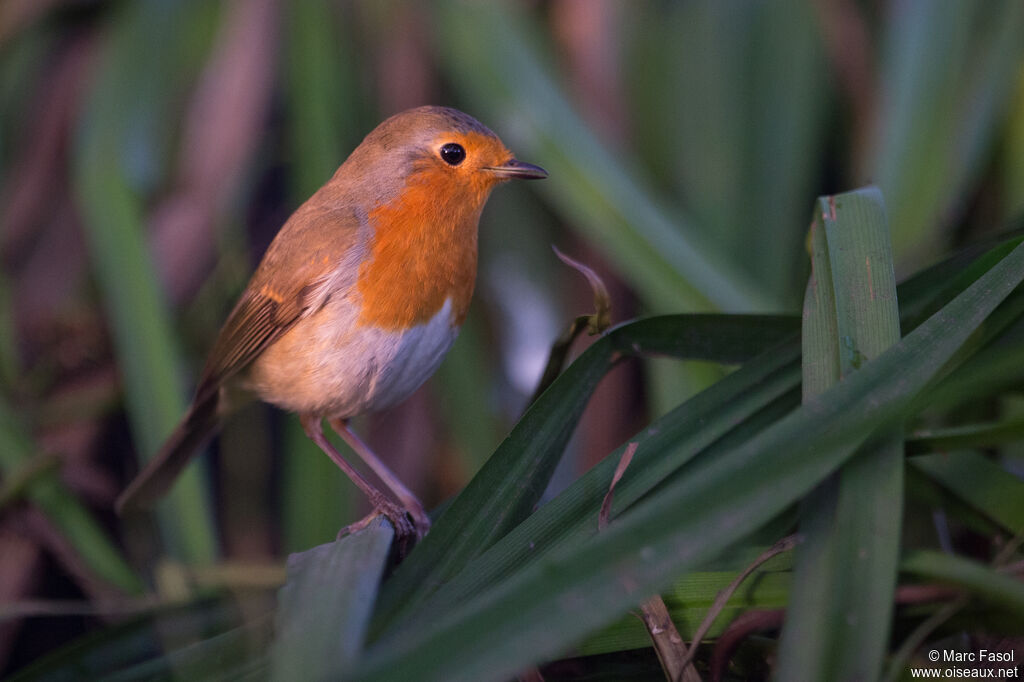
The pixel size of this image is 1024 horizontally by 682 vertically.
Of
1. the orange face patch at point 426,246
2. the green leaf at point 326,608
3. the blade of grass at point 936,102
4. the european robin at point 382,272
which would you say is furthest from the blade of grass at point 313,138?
the blade of grass at point 936,102

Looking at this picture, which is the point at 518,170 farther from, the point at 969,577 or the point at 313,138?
the point at 969,577

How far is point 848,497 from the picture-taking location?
0.82m

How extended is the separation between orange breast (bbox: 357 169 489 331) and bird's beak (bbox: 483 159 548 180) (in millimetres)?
54

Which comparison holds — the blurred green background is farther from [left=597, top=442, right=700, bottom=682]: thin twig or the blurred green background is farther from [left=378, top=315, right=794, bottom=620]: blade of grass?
[left=597, top=442, right=700, bottom=682]: thin twig

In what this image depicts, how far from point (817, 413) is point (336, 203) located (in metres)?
1.00

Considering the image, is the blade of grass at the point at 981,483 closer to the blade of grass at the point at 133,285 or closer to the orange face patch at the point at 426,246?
the orange face patch at the point at 426,246

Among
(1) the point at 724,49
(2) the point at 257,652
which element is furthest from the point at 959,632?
(1) the point at 724,49

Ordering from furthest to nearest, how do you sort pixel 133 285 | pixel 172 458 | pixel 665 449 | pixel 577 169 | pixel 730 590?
pixel 577 169
pixel 133 285
pixel 172 458
pixel 665 449
pixel 730 590

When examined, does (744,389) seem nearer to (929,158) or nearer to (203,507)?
Result: (203,507)

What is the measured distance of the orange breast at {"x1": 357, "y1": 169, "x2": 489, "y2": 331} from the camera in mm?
1394

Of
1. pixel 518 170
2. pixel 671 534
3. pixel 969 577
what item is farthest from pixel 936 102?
pixel 671 534

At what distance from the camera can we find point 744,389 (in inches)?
42.2

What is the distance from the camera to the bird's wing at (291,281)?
143 centimetres

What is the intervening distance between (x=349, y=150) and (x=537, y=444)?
1.44 metres
